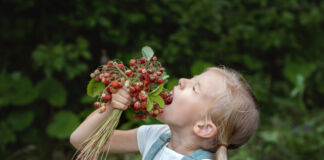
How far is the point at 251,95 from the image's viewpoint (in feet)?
6.39

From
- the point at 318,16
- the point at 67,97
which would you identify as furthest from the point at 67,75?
the point at 318,16

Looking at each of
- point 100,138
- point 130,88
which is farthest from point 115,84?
point 100,138

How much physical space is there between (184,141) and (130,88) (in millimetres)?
402

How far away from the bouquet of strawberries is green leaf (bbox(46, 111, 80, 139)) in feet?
5.09

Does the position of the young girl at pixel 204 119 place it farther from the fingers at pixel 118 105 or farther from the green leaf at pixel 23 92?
the green leaf at pixel 23 92

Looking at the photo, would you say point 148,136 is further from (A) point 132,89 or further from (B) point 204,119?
(A) point 132,89

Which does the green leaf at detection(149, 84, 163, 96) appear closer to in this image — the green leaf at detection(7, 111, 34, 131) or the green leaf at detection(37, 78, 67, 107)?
the green leaf at detection(37, 78, 67, 107)

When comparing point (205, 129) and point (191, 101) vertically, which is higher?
point (191, 101)

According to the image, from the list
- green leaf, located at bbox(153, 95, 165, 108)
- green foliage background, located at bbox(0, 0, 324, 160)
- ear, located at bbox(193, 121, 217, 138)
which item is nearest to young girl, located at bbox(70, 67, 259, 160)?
ear, located at bbox(193, 121, 217, 138)

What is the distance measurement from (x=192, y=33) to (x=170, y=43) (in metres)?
0.21

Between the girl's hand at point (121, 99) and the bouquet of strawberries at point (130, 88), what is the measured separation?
20 millimetres

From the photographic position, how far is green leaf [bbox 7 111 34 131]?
335 centimetres

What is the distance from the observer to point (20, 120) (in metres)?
3.36

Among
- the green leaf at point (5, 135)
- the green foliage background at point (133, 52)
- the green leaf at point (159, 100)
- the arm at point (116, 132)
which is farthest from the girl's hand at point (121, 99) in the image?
the green leaf at point (5, 135)
